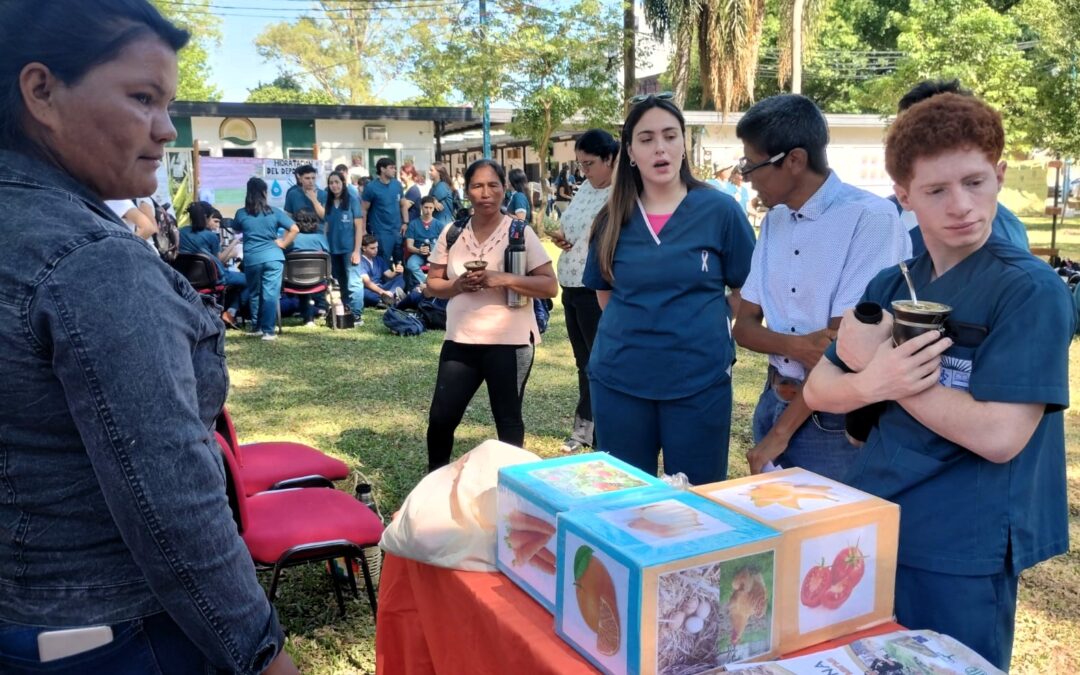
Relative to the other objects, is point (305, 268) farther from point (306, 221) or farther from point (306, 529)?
point (306, 529)

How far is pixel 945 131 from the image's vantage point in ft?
4.91

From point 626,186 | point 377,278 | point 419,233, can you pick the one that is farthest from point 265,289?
point 626,186

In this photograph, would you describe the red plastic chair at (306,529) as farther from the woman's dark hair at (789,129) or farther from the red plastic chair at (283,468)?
the woman's dark hair at (789,129)

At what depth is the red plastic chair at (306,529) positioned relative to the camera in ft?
9.26

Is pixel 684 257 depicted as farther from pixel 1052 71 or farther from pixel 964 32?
pixel 964 32

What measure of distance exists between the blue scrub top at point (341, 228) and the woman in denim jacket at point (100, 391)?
9.19 metres

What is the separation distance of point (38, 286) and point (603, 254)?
2163mm

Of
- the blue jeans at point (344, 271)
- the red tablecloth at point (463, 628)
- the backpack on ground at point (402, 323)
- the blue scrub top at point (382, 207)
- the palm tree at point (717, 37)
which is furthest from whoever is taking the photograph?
the palm tree at point (717, 37)

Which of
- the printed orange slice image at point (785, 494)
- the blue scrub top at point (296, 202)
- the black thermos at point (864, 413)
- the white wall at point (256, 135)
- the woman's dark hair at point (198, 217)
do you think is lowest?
the printed orange slice image at point (785, 494)

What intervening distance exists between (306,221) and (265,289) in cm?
128

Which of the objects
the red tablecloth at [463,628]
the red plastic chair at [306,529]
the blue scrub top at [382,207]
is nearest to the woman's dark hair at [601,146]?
the red plastic chair at [306,529]

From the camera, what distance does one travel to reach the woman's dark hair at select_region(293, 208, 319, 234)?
983 cm

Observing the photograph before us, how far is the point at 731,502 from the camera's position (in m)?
1.57

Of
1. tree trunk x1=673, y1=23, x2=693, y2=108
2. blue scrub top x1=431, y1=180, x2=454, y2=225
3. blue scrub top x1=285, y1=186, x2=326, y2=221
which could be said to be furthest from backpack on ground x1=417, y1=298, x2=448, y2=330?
tree trunk x1=673, y1=23, x2=693, y2=108
